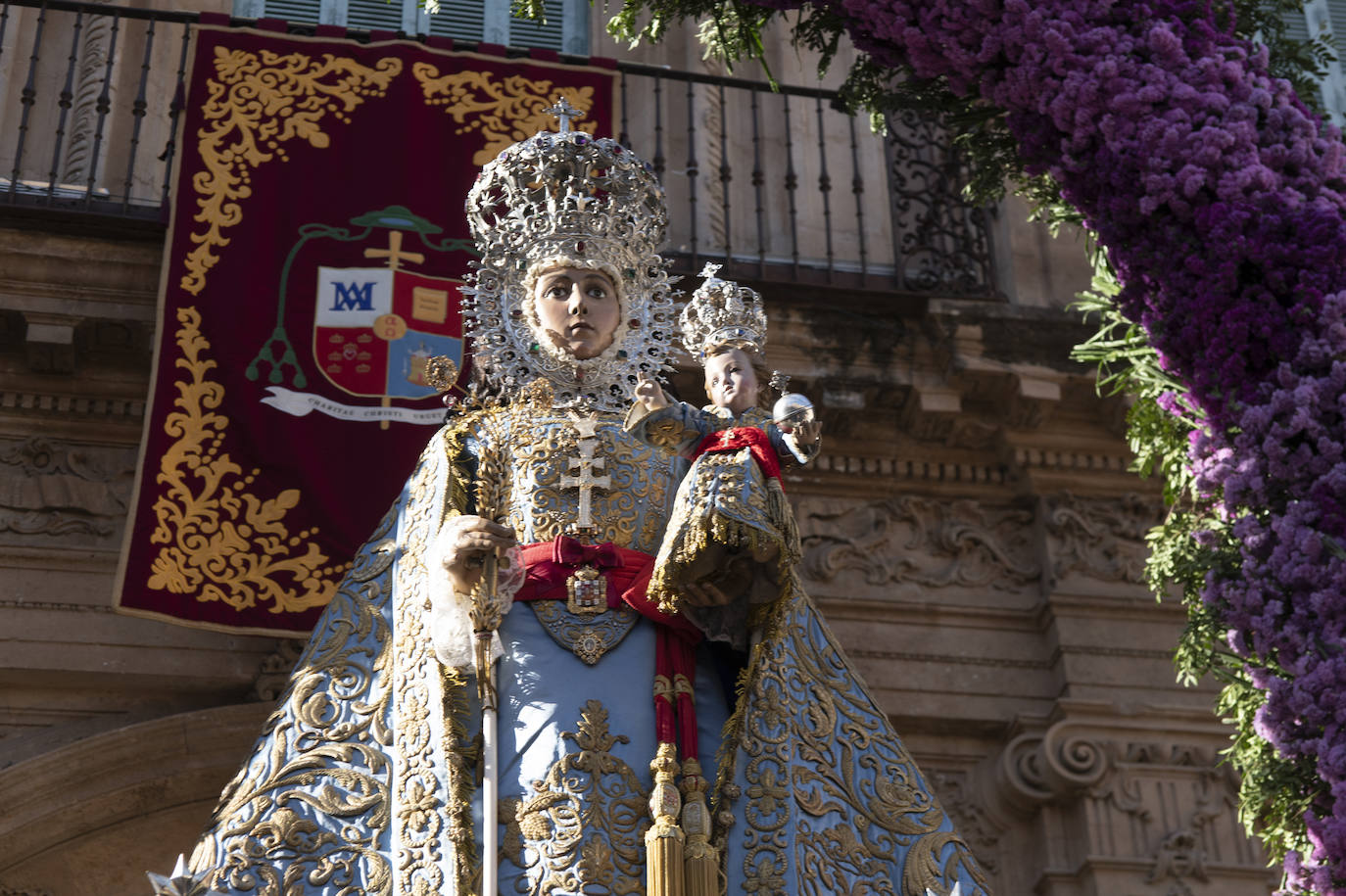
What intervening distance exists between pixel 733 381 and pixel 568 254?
1.83 ft

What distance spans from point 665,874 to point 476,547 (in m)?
0.79

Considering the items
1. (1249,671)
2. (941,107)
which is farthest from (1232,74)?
(1249,671)

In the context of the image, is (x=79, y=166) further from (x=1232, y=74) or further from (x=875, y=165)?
(x=1232, y=74)

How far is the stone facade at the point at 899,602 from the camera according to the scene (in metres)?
6.42

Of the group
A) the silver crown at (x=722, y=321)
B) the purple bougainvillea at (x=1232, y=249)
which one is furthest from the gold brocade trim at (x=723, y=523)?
the purple bougainvillea at (x=1232, y=249)

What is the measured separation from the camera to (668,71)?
7816 millimetres

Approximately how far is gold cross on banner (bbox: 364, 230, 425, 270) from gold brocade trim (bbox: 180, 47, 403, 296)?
1.55 ft

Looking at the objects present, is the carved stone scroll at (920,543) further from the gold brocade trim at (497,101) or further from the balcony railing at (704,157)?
the gold brocade trim at (497,101)

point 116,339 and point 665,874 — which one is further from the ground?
point 116,339

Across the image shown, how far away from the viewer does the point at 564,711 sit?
425cm

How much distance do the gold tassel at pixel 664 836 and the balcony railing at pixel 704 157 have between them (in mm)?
3364

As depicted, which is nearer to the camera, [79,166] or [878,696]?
[878,696]

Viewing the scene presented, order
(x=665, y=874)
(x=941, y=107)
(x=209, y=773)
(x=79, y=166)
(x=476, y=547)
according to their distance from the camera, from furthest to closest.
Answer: (x=79, y=166) < (x=209, y=773) < (x=941, y=107) < (x=476, y=547) < (x=665, y=874)

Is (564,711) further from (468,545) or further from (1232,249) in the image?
(1232,249)
